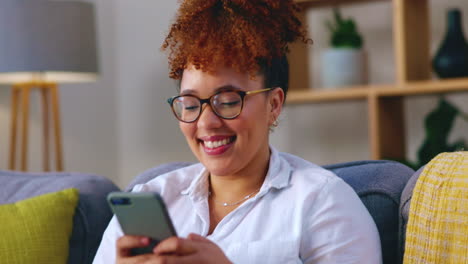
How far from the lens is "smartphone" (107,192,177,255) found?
99cm

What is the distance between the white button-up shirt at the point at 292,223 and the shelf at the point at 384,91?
125cm

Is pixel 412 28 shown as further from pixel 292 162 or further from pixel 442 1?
pixel 292 162

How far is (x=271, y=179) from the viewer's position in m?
1.31

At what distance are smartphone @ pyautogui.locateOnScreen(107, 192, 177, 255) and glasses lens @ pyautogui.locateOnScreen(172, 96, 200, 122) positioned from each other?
308mm

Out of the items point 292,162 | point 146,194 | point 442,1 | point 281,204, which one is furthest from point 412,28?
point 146,194

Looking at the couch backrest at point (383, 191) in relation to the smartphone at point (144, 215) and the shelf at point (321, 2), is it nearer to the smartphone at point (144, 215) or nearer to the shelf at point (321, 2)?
the smartphone at point (144, 215)

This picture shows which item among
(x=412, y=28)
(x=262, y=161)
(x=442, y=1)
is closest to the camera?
(x=262, y=161)

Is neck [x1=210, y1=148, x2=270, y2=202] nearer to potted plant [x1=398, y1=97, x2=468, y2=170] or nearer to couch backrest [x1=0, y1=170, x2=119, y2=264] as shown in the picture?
couch backrest [x1=0, y1=170, x2=119, y2=264]

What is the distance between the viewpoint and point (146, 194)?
0.98m

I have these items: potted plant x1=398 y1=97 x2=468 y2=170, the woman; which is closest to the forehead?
the woman

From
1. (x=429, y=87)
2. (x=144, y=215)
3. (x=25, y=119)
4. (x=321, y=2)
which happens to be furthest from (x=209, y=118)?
(x=25, y=119)

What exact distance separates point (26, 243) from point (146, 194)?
0.71 m

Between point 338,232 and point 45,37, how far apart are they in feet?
5.79

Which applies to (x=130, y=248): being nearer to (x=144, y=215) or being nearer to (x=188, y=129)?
(x=144, y=215)
